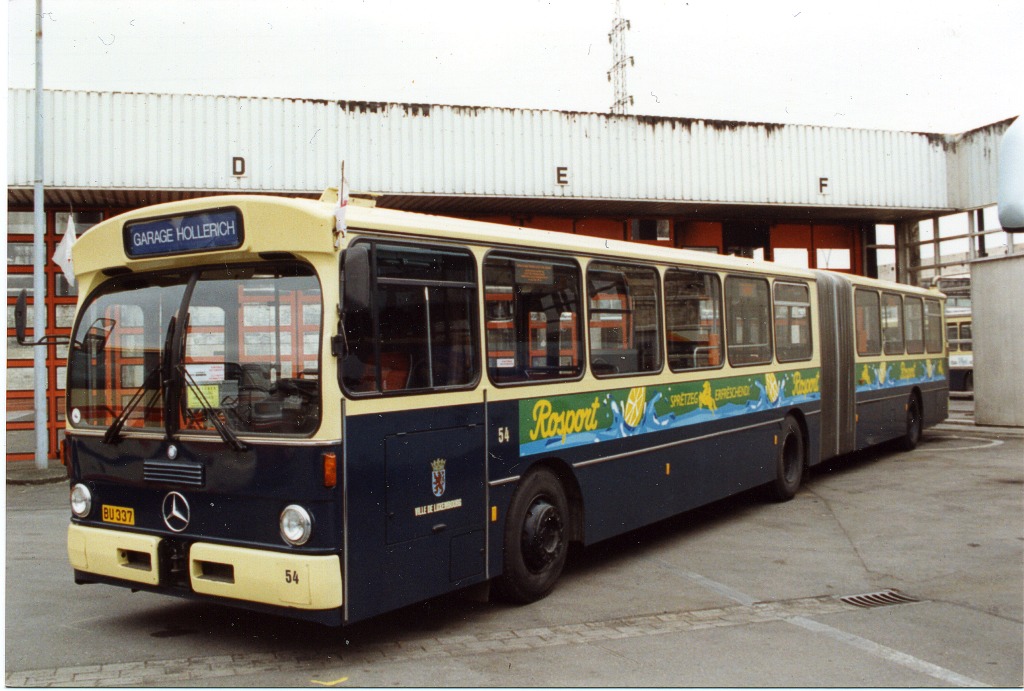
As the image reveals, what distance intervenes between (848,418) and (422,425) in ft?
30.8

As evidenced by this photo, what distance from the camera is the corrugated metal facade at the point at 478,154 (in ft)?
50.2

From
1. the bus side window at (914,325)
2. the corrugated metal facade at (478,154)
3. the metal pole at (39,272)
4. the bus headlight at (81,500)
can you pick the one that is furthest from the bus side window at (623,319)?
the metal pole at (39,272)

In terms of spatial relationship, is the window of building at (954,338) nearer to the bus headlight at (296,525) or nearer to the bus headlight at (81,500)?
the bus headlight at (296,525)

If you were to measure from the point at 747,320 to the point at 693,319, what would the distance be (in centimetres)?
149

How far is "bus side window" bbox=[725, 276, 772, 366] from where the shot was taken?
33.5 feet

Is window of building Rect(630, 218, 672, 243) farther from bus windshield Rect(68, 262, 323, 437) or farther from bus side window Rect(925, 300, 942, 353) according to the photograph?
bus windshield Rect(68, 262, 323, 437)

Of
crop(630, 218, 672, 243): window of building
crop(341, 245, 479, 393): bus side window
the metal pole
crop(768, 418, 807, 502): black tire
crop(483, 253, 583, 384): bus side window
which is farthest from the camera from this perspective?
crop(630, 218, 672, 243): window of building

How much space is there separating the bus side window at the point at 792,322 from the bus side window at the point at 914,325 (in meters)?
4.62

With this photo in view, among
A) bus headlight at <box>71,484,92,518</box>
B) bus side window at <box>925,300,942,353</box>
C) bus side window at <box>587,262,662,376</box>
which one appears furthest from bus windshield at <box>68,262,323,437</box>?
bus side window at <box>925,300,942,353</box>

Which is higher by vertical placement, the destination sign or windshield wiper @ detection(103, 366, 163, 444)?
the destination sign

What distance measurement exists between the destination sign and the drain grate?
16.6 ft

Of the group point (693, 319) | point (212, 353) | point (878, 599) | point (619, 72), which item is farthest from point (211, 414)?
point (619, 72)

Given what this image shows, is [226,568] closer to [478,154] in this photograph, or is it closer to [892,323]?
[478,154]

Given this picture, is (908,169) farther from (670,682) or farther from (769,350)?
(670,682)
